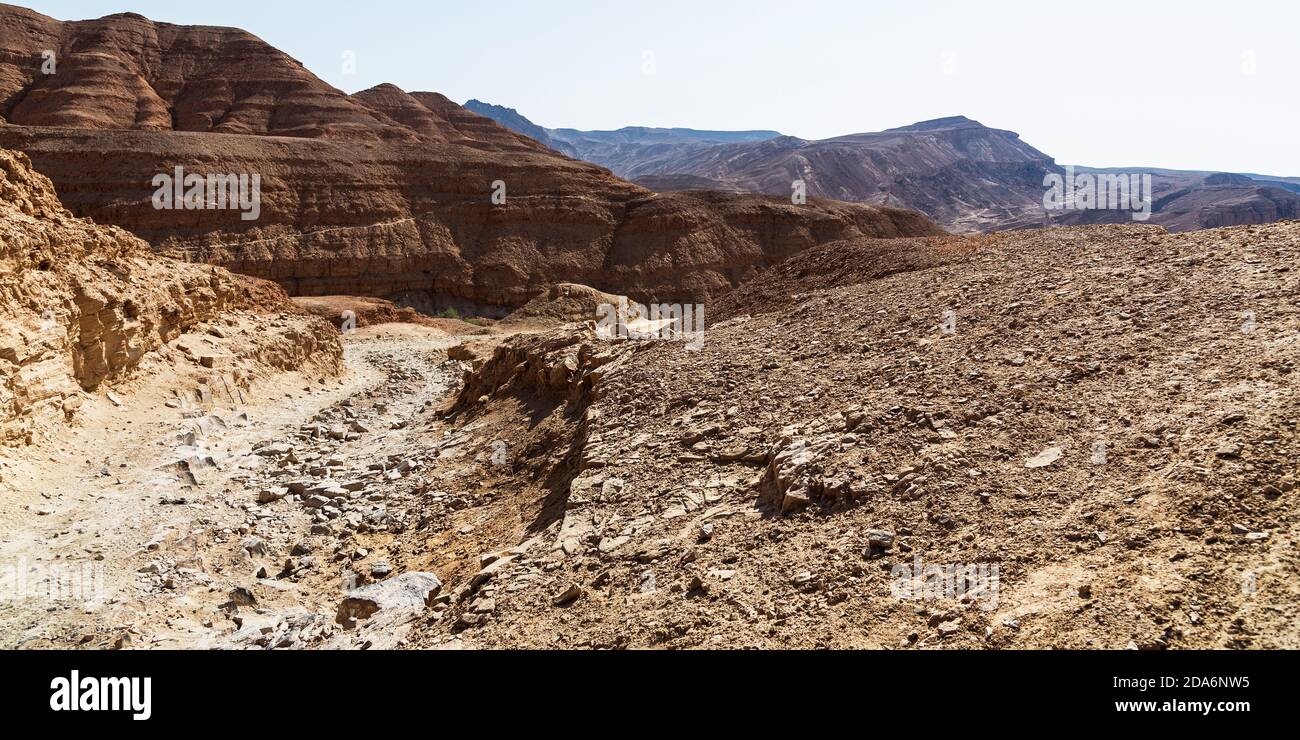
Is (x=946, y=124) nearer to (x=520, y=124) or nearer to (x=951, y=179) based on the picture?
(x=951, y=179)

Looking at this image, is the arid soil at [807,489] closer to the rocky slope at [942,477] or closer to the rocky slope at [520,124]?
the rocky slope at [942,477]

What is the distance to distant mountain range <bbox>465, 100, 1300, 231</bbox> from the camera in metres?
75.1

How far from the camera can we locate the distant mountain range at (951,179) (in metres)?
75.1

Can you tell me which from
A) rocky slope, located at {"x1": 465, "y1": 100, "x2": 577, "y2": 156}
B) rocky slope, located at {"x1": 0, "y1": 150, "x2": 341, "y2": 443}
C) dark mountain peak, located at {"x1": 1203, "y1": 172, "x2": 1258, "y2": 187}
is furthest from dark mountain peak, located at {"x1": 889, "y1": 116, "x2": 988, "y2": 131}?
rocky slope, located at {"x1": 0, "y1": 150, "x2": 341, "y2": 443}

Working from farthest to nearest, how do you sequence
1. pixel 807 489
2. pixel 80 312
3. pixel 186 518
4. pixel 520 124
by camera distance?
pixel 520 124
pixel 80 312
pixel 186 518
pixel 807 489

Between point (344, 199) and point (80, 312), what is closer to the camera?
point (80, 312)

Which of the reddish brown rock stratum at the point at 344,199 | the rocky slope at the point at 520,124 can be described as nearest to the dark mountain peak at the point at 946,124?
the rocky slope at the point at 520,124

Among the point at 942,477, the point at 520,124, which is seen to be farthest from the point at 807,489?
the point at 520,124

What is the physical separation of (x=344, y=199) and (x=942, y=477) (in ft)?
122

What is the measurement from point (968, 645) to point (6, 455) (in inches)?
379

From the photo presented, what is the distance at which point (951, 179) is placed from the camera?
104625mm

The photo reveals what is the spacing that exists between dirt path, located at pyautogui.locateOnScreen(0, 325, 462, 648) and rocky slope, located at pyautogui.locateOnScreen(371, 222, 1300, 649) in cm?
116

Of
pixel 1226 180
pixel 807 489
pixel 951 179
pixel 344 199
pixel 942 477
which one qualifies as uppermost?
pixel 1226 180
